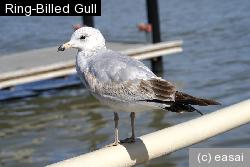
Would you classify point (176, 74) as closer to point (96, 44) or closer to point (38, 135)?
point (38, 135)

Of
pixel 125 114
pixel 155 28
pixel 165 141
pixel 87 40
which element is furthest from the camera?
pixel 155 28

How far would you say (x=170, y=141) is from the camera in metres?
2.54

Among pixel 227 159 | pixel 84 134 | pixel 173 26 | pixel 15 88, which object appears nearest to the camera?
pixel 227 159

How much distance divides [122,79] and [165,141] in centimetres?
57

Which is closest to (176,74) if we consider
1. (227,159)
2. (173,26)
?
(173,26)

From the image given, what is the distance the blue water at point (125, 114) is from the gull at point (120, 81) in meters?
4.77

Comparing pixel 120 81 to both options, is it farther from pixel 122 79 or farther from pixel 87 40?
pixel 87 40

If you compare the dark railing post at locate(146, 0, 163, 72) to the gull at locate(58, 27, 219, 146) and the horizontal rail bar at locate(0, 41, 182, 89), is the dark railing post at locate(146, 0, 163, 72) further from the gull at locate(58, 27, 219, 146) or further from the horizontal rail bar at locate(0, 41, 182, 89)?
the gull at locate(58, 27, 219, 146)

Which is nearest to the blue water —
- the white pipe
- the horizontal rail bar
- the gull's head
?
the horizontal rail bar

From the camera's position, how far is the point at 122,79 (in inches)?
119

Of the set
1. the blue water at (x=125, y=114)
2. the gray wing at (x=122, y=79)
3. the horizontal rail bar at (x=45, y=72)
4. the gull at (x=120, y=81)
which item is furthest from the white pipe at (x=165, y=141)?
the horizontal rail bar at (x=45, y=72)

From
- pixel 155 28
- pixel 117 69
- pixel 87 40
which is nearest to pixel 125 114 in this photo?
pixel 155 28

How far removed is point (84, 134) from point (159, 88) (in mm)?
6783

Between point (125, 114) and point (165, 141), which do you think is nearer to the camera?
point (165, 141)
